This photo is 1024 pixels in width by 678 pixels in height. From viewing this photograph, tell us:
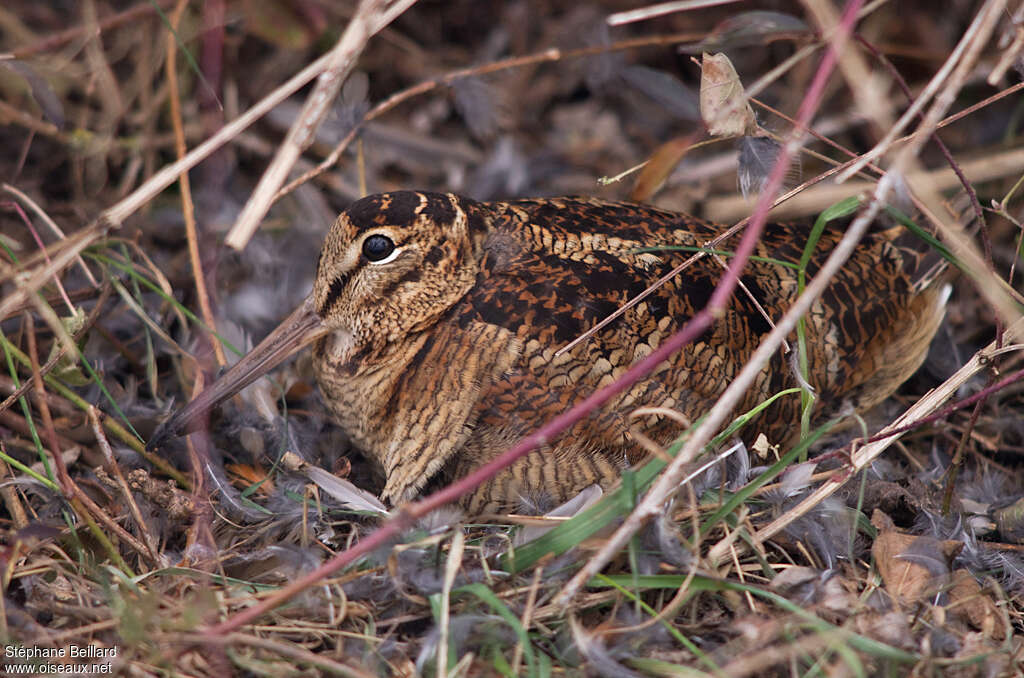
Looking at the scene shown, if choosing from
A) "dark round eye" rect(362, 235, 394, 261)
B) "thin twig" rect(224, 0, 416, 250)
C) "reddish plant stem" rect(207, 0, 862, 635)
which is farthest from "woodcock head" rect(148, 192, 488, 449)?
"reddish plant stem" rect(207, 0, 862, 635)

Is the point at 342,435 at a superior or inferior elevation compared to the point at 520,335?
inferior

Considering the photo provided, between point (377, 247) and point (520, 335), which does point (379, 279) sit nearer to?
point (377, 247)

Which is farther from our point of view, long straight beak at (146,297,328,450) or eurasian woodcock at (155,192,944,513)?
long straight beak at (146,297,328,450)

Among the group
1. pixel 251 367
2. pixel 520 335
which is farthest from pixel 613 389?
pixel 251 367

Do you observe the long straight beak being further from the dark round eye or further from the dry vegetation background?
the dark round eye

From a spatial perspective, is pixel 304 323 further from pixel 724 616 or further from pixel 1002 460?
pixel 1002 460

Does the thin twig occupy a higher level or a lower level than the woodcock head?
higher

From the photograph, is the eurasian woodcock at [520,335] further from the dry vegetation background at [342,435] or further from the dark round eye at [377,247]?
the dry vegetation background at [342,435]
